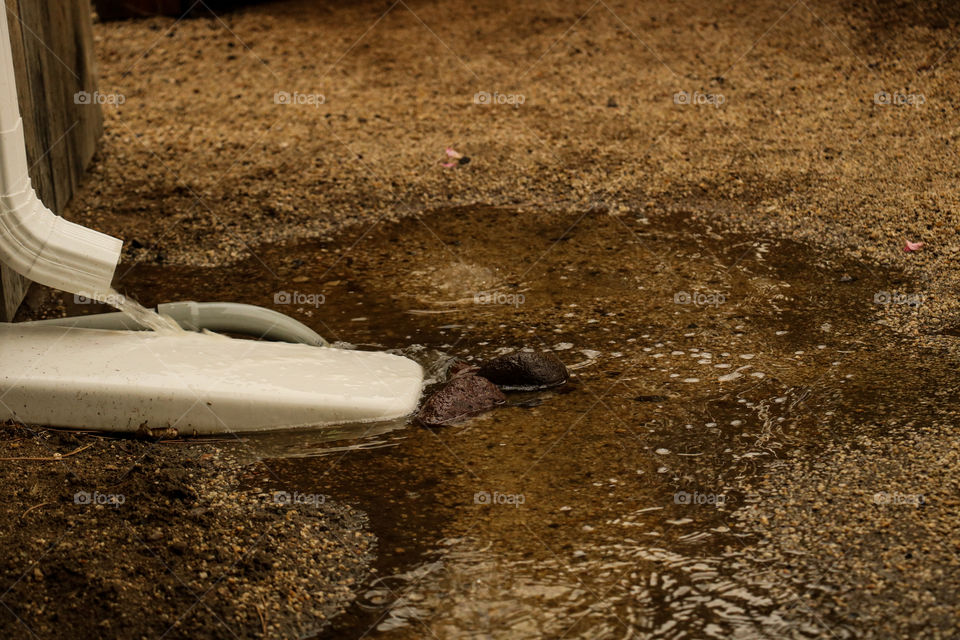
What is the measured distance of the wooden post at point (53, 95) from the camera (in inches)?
184

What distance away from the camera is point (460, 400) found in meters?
3.53

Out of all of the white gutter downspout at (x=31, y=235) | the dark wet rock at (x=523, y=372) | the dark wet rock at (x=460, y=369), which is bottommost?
the dark wet rock at (x=460, y=369)

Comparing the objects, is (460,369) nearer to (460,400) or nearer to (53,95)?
(460,400)

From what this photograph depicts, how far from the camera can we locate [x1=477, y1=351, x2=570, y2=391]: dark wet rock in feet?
12.0

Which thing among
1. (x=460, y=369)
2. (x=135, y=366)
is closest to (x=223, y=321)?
(x=135, y=366)

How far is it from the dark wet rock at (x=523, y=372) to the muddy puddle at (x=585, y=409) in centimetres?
12

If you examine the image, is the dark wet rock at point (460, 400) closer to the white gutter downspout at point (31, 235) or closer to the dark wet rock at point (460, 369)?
the dark wet rock at point (460, 369)

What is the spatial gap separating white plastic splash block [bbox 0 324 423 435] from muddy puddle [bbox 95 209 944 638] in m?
0.11

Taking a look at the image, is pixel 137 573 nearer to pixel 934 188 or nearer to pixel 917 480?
pixel 917 480

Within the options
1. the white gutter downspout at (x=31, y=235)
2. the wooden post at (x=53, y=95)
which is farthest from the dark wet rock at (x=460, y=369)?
the wooden post at (x=53, y=95)

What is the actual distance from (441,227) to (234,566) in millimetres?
2688

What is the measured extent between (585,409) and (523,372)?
26 cm

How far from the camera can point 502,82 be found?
692 centimetres

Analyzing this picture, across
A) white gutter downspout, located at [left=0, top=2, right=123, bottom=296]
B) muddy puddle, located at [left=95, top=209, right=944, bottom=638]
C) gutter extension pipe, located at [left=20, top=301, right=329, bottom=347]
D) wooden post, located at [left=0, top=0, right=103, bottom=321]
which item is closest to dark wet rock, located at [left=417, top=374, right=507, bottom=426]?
muddy puddle, located at [left=95, top=209, right=944, bottom=638]
